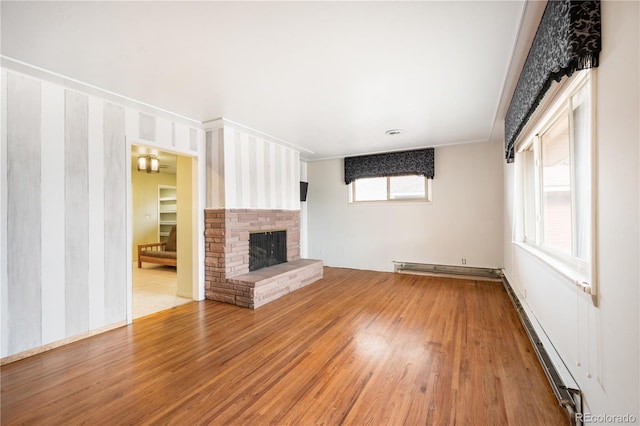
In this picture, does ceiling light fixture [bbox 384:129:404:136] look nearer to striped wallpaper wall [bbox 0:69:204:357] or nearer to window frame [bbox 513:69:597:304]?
window frame [bbox 513:69:597:304]

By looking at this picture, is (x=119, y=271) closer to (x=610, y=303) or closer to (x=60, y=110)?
(x=60, y=110)

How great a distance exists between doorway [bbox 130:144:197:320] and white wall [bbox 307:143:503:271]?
10.1 feet

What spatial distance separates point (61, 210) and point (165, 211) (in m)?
5.41

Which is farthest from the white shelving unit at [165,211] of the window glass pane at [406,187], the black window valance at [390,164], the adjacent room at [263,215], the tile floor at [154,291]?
the window glass pane at [406,187]

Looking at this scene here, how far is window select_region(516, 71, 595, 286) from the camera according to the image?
1606 mm

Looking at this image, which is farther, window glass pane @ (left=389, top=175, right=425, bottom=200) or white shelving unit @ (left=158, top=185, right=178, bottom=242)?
white shelving unit @ (left=158, top=185, right=178, bottom=242)

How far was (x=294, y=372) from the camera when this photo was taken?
205 centimetres

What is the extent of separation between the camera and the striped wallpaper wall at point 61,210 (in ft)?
7.46

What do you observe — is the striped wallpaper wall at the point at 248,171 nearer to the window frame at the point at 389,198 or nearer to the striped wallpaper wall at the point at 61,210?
the striped wallpaper wall at the point at 61,210

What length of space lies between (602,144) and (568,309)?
1.08 metres

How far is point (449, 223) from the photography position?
16.8ft

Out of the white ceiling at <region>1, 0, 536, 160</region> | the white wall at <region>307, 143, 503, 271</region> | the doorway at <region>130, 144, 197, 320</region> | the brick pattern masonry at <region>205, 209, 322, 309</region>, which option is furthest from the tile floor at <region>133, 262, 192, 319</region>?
the white wall at <region>307, 143, 503, 271</region>

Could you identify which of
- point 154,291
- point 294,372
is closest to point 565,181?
point 294,372

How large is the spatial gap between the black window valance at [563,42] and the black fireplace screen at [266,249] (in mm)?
3758
